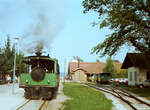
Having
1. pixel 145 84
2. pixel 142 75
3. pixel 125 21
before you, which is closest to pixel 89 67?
pixel 142 75

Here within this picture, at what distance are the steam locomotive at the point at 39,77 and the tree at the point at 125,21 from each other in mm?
7557

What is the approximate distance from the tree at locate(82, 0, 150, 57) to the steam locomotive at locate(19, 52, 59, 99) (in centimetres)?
756

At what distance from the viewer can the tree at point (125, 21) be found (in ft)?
60.5

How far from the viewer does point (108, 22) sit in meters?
21.1

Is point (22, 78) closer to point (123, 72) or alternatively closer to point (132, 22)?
point (132, 22)

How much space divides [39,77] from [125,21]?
8617mm

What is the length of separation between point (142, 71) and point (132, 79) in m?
3.06

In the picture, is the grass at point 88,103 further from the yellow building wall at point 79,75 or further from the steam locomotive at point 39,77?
the yellow building wall at point 79,75

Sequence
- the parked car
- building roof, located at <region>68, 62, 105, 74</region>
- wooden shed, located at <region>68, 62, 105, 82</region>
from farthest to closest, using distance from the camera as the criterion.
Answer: building roof, located at <region>68, 62, 105, 74</region> < wooden shed, located at <region>68, 62, 105, 82</region> < the parked car

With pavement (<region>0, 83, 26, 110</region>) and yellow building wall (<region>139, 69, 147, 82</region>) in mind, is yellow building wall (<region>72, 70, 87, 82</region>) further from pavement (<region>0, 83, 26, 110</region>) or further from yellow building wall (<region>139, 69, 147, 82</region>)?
pavement (<region>0, 83, 26, 110</region>)

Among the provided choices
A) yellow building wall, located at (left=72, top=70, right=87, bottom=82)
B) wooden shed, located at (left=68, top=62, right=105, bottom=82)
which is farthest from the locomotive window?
yellow building wall, located at (left=72, top=70, right=87, bottom=82)

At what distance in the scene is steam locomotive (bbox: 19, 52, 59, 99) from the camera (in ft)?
47.1

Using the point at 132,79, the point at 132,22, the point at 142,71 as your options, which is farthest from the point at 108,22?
the point at 132,79

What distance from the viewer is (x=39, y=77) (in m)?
14.4
